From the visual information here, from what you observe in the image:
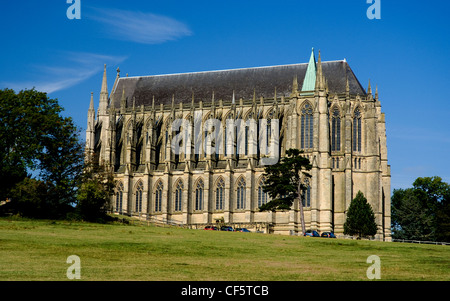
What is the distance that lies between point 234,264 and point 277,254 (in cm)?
630

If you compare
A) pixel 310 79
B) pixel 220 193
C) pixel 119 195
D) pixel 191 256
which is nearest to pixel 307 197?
pixel 220 193

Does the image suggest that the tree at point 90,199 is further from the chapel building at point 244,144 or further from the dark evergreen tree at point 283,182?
the dark evergreen tree at point 283,182

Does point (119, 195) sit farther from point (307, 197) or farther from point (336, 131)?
point (336, 131)

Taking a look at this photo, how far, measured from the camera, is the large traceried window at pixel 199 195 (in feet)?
295

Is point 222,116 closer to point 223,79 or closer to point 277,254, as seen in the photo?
point 223,79

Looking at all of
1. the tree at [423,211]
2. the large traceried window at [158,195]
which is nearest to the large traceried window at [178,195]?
the large traceried window at [158,195]

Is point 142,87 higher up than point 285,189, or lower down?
higher up

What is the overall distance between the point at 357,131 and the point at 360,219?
1318 cm

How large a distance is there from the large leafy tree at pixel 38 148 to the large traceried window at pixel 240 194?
22.3m

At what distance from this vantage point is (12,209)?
66625mm

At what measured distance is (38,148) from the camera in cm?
6738

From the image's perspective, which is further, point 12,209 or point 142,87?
point 142,87
